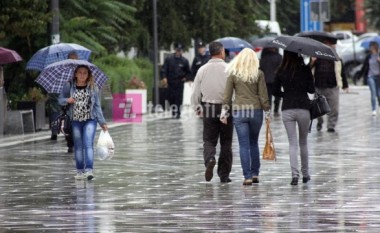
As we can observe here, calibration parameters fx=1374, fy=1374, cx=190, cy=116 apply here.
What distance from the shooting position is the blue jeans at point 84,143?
18547 millimetres

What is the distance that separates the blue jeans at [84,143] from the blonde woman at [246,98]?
2103 millimetres

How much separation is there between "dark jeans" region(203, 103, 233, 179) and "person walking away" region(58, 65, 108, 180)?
1506 millimetres

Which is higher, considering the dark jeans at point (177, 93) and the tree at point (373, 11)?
the tree at point (373, 11)

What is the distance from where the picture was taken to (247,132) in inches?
687

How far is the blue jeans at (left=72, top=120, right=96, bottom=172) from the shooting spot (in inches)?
730

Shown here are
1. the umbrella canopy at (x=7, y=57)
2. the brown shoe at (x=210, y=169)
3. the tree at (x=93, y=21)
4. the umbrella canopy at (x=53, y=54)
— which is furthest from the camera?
the tree at (x=93, y=21)

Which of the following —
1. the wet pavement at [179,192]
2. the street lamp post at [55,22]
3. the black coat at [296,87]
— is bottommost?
the wet pavement at [179,192]

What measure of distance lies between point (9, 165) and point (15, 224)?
790 cm

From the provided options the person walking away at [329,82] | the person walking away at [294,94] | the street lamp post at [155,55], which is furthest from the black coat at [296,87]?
the street lamp post at [155,55]

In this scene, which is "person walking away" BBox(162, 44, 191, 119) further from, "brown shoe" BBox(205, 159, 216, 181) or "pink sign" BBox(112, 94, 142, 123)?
"brown shoe" BBox(205, 159, 216, 181)

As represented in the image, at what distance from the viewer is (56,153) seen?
23688 millimetres

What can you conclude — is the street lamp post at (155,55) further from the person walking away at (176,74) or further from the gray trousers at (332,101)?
the gray trousers at (332,101)

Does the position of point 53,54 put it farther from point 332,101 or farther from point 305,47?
point 305,47

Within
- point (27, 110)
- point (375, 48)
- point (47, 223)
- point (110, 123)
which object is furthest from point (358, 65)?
point (47, 223)
